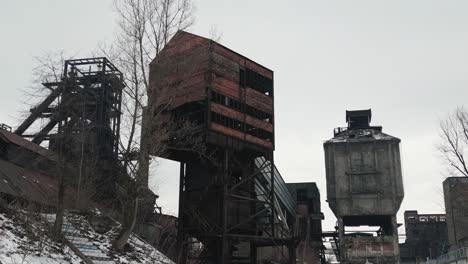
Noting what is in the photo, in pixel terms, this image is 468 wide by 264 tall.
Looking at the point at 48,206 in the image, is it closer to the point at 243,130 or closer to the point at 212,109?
the point at 212,109

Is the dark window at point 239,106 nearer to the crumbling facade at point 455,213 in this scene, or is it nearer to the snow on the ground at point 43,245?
the snow on the ground at point 43,245

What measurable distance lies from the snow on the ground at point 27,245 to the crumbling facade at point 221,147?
9.78 m

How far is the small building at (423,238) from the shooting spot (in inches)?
2418

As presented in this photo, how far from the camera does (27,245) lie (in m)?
12.2

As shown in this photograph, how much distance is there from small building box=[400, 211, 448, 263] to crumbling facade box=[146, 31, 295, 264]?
4090 centimetres

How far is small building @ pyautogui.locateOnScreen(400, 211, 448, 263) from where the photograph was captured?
201 feet

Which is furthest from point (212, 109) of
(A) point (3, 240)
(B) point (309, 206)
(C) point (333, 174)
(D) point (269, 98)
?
(B) point (309, 206)

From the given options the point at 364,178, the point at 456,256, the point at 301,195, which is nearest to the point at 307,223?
the point at 301,195

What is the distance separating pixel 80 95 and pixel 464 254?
2386 cm

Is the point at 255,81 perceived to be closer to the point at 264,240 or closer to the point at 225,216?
the point at 225,216

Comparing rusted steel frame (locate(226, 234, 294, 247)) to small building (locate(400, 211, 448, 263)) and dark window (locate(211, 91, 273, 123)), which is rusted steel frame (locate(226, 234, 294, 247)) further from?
small building (locate(400, 211, 448, 263))

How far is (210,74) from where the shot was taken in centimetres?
2472

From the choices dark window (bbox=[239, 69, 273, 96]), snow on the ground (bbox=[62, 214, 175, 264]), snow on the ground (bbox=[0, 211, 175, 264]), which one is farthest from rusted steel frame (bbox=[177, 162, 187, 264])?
snow on the ground (bbox=[0, 211, 175, 264])

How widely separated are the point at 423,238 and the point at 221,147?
47.6 meters
